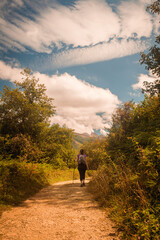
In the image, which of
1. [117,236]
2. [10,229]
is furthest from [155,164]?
[10,229]

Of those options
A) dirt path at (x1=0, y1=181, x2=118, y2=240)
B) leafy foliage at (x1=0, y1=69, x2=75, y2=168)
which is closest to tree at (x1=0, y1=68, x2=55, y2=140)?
leafy foliage at (x1=0, y1=69, x2=75, y2=168)

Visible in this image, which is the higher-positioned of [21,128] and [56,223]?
[21,128]

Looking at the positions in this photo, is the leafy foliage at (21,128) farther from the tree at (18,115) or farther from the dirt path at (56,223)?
the dirt path at (56,223)

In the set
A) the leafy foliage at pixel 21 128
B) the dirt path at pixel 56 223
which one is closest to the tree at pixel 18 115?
the leafy foliage at pixel 21 128

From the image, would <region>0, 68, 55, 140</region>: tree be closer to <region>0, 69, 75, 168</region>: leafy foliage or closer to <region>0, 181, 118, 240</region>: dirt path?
<region>0, 69, 75, 168</region>: leafy foliage

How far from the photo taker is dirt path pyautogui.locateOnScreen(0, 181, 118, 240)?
3.16 metres

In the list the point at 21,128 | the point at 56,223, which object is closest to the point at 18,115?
the point at 21,128

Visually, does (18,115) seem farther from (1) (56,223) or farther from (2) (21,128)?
(1) (56,223)

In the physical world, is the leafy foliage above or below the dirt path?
above

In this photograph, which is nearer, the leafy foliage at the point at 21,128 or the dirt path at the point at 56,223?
the dirt path at the point at 56,223

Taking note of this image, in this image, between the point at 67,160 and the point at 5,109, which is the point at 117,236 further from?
the point at 67,160

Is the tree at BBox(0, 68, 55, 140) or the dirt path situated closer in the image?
the dirt path

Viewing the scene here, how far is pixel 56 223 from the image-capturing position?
379 centimetres

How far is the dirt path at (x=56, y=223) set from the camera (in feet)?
10.4
